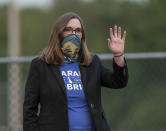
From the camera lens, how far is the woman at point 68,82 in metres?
3.36

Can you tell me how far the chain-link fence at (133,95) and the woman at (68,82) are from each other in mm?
1317

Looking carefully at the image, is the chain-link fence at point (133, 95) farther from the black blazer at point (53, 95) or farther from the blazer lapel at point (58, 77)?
the blazer lapel at point (58, 77)

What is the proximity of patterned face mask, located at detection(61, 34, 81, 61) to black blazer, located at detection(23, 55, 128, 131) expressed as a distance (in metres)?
0.11

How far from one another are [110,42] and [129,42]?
12185 millimetres

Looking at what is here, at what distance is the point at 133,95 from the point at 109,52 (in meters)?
6.94

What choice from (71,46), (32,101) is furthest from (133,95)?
(32,101)

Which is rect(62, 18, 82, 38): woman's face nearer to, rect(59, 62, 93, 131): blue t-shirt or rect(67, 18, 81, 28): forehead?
rect(67, 18, 81, 28): forehead

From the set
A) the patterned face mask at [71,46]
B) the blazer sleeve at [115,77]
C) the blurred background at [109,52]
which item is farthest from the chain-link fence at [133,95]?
the patterned face mask at [71,46]

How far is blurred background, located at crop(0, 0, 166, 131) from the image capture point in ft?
15.9

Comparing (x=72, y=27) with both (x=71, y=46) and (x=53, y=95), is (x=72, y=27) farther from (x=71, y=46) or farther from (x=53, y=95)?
(x=53, y=95)

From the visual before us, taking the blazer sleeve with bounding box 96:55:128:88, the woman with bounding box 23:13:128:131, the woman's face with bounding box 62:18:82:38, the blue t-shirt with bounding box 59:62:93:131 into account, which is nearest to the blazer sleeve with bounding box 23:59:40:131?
the woman with bounding box 23:13:128:131

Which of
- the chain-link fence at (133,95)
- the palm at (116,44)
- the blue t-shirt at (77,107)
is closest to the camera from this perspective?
the blue t-shirt at (77,107)

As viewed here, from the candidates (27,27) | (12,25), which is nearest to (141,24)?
(12,25)

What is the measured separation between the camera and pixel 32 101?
3.45 m
